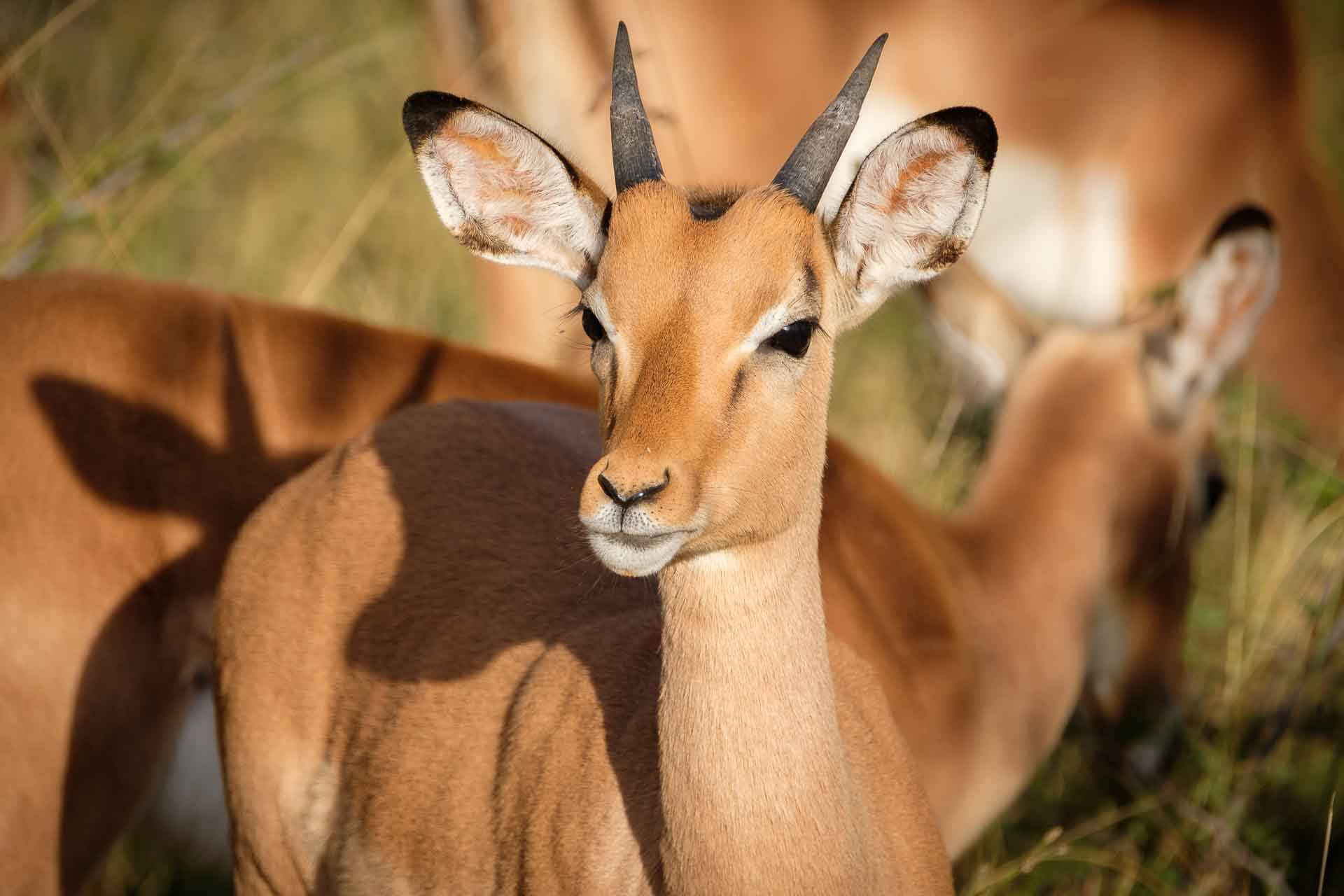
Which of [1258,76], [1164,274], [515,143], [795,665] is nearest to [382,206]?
[1164,274]

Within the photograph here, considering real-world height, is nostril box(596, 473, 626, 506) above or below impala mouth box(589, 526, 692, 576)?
above

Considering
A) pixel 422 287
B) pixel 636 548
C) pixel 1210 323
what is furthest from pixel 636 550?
pixel 422 287

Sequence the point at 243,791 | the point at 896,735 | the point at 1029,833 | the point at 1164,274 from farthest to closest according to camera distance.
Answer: the point at 1164,274 → the point at 1029,833 → the point at 243,791 → the point at 896,735

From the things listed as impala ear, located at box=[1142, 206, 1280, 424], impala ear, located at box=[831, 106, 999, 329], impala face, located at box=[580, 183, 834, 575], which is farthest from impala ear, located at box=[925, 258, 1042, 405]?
impala face, located at box=[580, 183, 834, 575]

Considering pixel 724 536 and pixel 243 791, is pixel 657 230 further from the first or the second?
pixel 243 791

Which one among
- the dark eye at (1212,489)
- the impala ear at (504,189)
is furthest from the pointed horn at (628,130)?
the dark eye at (1212,489)

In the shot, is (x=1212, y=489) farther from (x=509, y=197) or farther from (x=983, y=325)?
(x=509, y=197)

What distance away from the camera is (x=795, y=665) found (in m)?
2.72

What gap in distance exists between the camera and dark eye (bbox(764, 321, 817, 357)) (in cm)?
270

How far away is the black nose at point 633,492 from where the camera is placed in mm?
2396

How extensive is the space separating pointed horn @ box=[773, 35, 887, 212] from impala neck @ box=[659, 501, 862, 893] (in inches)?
24.3

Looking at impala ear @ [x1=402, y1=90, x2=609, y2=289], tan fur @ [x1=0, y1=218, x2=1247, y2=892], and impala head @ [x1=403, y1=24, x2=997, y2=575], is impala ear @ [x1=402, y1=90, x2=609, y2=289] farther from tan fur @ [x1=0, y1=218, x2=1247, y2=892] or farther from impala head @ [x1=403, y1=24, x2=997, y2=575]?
tan fur @ [x1=0, y1=218, x2=1247, y2=892]

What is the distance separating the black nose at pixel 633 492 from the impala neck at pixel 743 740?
0.30 meters

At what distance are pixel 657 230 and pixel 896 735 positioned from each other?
125 centimetres
